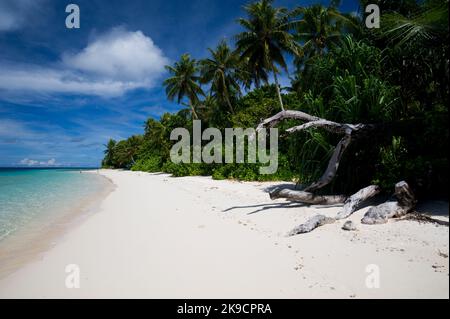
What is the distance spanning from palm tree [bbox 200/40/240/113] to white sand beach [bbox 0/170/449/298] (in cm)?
2245

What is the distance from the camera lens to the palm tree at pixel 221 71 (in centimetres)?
2584

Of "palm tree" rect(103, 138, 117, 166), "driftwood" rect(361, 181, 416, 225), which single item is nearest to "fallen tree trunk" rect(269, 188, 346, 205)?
"driftwood" rect(361, 181, 416, 225)

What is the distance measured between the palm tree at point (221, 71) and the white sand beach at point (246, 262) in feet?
73.7

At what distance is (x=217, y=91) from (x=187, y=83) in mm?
7140

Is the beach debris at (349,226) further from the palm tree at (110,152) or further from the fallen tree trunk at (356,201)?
the palm tree at (110,152)

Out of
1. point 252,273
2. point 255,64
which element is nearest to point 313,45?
point 255,64

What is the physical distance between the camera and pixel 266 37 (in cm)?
2075

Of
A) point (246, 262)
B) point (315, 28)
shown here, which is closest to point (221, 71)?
point (315, 28)

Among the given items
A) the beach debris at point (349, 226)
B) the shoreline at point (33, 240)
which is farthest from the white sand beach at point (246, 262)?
the shoreline at point (33, 240)

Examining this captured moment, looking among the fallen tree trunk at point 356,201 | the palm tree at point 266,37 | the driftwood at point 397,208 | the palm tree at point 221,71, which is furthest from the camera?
the palm tree at point 221,71

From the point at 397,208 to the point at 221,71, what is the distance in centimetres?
2398

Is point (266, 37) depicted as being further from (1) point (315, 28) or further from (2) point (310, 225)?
(2) point (310, 225)

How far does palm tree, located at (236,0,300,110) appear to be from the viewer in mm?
20422

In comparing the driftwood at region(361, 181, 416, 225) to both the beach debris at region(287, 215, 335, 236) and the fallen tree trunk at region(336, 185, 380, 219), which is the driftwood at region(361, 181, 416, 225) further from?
the beach debris at region(287, 215, 335, 236)
